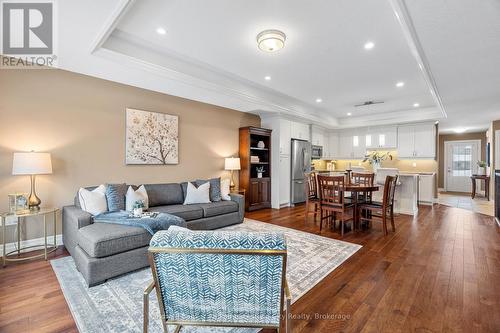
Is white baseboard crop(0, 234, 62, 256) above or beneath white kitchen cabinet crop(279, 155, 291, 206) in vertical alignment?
beneath

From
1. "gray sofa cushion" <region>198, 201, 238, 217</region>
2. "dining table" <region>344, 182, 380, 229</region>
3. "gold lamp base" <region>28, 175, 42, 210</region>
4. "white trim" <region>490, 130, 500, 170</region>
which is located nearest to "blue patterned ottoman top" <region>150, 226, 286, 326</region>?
"gray sofa cushion" <region>198, 201, 238, 217</region>

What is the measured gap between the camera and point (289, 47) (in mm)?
3287

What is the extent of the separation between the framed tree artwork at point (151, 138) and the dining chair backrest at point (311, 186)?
9.12ft

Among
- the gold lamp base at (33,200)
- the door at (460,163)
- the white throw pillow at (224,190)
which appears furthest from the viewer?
the door at (460,163)

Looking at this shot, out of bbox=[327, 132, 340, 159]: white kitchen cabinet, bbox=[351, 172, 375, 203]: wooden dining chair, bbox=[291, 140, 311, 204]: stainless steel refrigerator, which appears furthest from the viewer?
bbox=[327, 132, 340, 159]: white kitchen cabinet

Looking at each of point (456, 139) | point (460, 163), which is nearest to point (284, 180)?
point (460, 163)

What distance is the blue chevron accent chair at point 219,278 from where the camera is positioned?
1181 millimetres

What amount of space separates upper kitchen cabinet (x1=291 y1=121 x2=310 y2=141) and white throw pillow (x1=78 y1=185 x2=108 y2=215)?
16.1ft

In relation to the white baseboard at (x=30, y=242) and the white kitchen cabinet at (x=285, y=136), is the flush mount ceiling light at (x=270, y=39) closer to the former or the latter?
the white kitchen cabinet at (x=285, y=136)

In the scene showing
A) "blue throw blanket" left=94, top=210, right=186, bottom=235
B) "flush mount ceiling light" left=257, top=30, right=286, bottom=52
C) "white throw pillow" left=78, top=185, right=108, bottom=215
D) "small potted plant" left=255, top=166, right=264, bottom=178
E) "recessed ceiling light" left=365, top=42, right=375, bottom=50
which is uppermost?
"recessed ceiling light" left=365, top=42, right=375, bottom=50

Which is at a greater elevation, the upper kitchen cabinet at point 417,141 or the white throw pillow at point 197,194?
the upper kitchen cabinet at point 417,141

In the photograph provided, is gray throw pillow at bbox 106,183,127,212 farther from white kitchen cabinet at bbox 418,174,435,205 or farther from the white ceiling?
white kitchen cabinet at bbox 418,174,435,205

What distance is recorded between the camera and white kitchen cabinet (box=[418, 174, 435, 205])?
Result: 263 inches

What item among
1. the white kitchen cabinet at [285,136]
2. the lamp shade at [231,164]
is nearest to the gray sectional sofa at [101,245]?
the lamp shade at [231,164]
